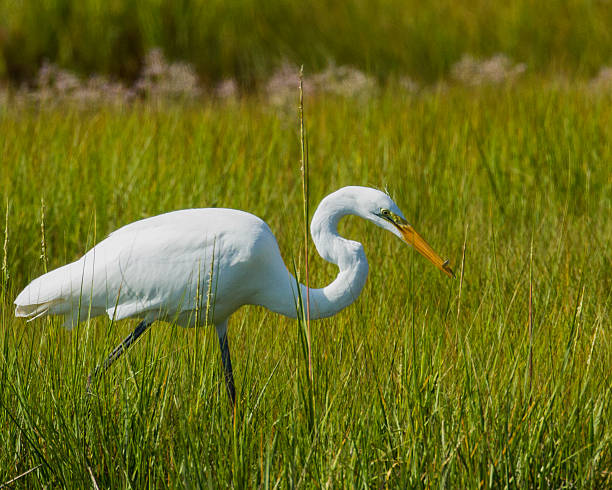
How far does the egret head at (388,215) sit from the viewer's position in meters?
2.24

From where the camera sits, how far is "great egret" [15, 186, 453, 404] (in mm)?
2312

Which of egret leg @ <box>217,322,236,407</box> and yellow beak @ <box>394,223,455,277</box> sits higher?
yellow beak @ <box>394,223,455,277</box>

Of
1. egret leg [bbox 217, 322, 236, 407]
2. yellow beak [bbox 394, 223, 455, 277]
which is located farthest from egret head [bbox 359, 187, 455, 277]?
egret leg [bbox 217, 322, 236, 407]

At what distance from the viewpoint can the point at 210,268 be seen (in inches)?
92.1

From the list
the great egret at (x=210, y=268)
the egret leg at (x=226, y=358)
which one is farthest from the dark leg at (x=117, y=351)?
the egret leg at (x=226, y=358)

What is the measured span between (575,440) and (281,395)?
0.71 m

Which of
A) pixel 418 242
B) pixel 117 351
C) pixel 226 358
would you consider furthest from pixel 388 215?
pixel 117 351

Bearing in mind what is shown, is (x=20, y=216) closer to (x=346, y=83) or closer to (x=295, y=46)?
(x=346, y=83)

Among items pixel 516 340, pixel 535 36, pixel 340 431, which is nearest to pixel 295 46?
pixel 535 36

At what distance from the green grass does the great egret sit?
10 centimetres

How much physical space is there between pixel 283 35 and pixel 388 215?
242 inches

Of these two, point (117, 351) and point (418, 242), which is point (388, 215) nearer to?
point (418, 242)

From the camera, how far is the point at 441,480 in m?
1.60

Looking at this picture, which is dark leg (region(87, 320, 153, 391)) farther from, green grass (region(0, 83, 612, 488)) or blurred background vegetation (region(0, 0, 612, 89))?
blurred background vegetation (region(0, 0, 612, 89))
